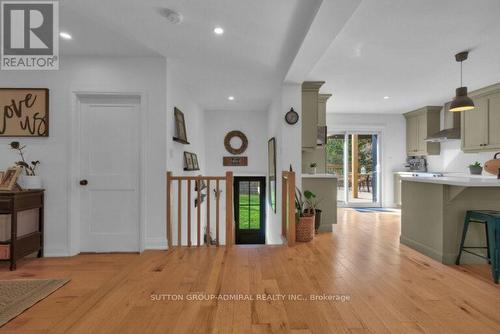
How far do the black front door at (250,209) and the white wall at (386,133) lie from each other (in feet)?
7.86

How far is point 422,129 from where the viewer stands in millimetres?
5914

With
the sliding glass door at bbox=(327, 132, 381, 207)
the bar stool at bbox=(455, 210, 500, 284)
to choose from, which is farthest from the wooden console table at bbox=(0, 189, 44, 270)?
the sliding glass door at bbox=(327, 132, 381, 207)

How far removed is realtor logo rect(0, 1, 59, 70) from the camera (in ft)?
7.44

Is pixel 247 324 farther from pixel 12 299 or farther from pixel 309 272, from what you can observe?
pixel 12 299

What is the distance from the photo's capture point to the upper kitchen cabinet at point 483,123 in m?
4.25

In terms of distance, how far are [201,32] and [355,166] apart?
5.37 metres

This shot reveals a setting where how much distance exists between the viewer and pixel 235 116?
5961 mm

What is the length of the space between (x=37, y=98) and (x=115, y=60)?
101 cm

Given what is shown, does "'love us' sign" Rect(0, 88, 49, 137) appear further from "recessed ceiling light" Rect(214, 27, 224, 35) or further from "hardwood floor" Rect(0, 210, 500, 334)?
"recessed ceiling light" Rect(214, 27, 224, 35)

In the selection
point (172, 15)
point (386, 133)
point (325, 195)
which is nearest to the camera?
point (172, 15)

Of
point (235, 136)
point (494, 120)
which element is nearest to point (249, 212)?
point (235, 136)

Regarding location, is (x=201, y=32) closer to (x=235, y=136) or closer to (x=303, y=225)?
(x=303, y=225)

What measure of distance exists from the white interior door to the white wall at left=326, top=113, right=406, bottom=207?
16.0ft

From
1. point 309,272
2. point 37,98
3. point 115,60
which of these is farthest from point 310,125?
point 37,98
